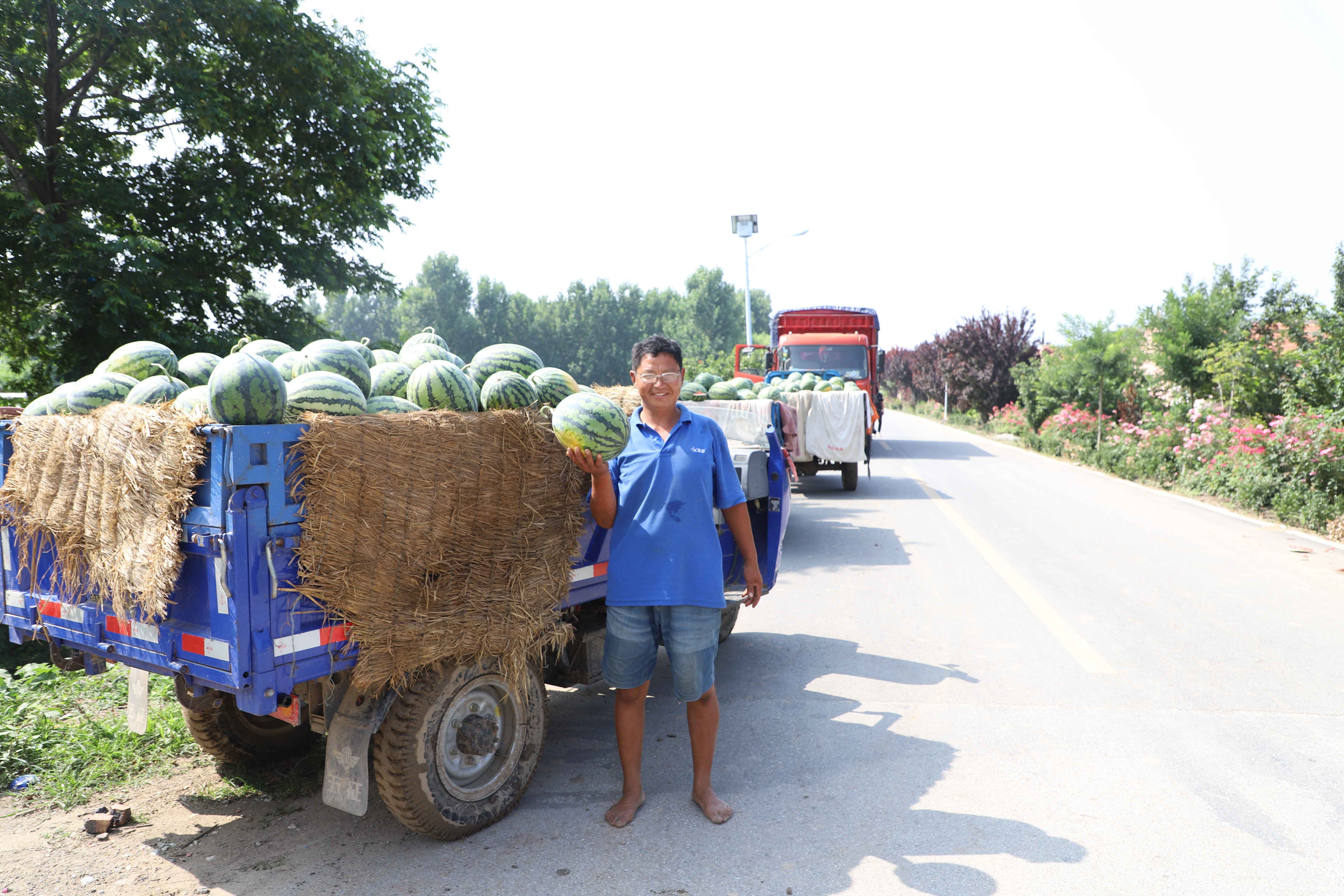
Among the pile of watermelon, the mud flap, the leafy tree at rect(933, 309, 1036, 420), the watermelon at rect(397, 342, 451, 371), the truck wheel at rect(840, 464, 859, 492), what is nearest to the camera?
the pile of watermelon

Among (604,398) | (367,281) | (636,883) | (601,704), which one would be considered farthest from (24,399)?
(636,883)

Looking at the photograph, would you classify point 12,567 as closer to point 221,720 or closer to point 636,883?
point 221,720

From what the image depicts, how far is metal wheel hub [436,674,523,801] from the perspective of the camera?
12.3 feet

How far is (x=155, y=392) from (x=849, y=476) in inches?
537

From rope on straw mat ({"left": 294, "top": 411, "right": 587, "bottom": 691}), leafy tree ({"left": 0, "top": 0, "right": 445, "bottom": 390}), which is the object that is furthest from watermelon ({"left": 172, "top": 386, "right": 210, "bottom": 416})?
leafy tree ({"left": 0, "top": 0, "right": 445, "bottom": 390})

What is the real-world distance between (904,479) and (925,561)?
8.43 m

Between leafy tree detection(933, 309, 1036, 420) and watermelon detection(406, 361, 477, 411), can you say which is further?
leafy tree detection(933, 309, 1036, 420)

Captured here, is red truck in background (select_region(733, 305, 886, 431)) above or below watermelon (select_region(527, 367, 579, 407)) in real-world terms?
above

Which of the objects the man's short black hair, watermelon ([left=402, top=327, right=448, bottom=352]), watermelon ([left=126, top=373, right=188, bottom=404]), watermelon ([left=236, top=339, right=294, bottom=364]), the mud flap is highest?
watermelon ([left=402, top=327, right=448, bottom=352])

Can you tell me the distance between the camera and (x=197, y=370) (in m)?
4.25

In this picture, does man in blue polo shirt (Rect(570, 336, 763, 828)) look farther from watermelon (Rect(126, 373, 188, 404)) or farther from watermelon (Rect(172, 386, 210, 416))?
watermelon (Rect(126, 373, 188, 404))

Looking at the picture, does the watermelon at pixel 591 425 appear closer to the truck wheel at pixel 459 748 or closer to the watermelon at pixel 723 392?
the truck wheel at pixel 459 748

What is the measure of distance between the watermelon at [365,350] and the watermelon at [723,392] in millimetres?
7210

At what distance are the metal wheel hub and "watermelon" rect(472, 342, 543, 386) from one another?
5.53 feet
